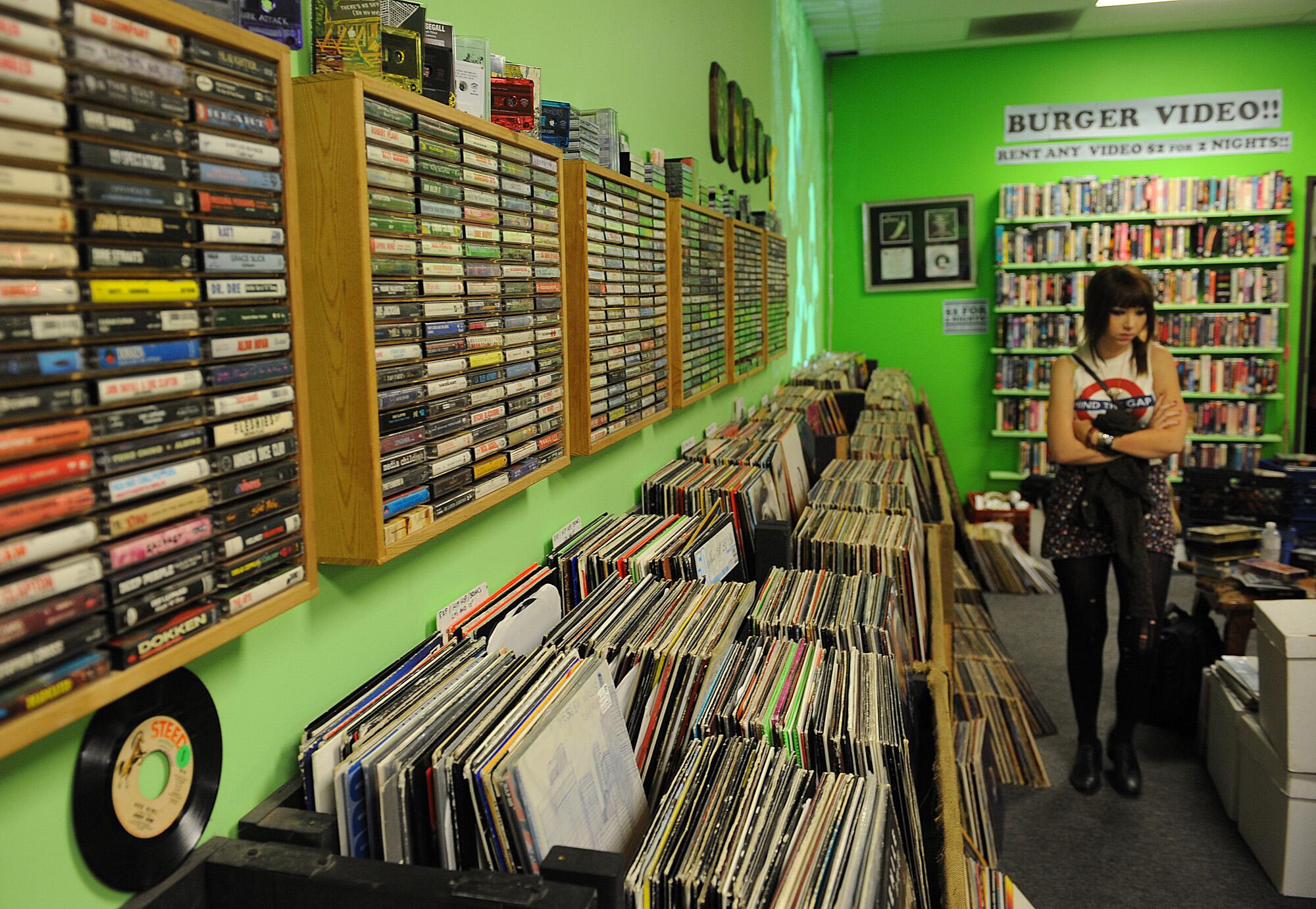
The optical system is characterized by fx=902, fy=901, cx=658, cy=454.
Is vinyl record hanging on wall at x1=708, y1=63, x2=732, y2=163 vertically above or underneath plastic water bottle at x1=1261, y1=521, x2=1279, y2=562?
above

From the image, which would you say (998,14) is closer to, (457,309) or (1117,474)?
(1117,474)

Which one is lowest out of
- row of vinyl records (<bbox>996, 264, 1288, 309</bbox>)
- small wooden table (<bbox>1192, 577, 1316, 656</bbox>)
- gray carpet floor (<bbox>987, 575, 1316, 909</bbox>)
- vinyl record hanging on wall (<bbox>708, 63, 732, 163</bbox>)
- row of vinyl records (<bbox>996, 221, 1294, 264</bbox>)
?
gray carpet floor (<bbox>987, 575, 1316, 909</bbox>)

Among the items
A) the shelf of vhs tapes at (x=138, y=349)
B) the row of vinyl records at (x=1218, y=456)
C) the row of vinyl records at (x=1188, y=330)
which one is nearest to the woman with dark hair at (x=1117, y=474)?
the shelf of vhs tapes at (x=138, y=349)

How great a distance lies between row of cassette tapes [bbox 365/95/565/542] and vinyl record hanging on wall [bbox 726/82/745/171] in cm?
229

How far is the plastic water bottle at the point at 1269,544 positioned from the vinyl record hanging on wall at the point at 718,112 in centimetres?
311

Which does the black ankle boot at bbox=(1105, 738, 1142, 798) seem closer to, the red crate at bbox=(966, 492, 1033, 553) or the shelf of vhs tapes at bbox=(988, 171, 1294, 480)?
the red crate at bbox=(966, 492, 1033, 553)

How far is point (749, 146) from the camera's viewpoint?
4.05 metres

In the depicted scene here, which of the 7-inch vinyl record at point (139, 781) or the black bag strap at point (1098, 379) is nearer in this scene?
the 7-inch vinyl record at point (139, 781)

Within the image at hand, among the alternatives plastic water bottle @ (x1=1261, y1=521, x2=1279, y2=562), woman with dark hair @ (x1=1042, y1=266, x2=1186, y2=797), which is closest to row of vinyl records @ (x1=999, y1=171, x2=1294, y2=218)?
plastic water bottle @ (x1=1261, y1=521, x2=1279, y2=562)

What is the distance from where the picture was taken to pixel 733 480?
2.27 metres

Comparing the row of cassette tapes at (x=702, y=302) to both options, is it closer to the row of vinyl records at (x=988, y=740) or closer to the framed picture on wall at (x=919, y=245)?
the row of vinyl records at (x=988, y=740)

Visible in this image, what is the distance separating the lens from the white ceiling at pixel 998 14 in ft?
19.3

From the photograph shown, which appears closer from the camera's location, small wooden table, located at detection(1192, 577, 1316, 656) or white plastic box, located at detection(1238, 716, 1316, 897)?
white plastic box, located at detection(1238, 716, 1316, 897)

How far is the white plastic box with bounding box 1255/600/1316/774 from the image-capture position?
2.44 m
